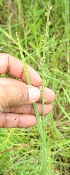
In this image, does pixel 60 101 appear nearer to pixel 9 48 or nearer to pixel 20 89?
pixel 9 48

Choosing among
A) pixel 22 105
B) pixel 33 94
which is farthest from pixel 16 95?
pixel 22 105

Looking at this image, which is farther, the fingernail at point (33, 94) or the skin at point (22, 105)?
the skin at point (22, 105)

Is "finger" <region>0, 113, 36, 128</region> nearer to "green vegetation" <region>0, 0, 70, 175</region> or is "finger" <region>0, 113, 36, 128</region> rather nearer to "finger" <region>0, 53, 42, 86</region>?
"green vegetation" <region>0, 0, 70, 175</region>

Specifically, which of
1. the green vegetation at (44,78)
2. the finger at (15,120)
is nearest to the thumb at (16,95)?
the green vegetation at (44,78)

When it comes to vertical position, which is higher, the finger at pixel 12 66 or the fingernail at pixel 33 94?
the finger at pixel 12 66

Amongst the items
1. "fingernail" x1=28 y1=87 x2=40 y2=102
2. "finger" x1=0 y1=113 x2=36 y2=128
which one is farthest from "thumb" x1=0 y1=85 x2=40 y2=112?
"finger" x1=0 y1=113 x2=36 y2=128

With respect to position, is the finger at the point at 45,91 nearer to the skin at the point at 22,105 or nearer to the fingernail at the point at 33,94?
the skin at the point at 22,105

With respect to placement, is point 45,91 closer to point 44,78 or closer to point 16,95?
point 44,78
